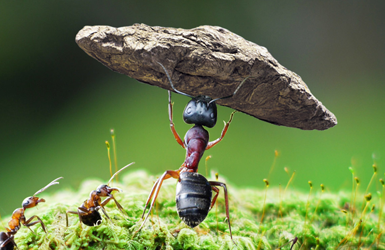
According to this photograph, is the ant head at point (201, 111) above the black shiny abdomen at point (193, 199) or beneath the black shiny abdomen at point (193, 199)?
above

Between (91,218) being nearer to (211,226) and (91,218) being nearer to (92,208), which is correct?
(92,208)

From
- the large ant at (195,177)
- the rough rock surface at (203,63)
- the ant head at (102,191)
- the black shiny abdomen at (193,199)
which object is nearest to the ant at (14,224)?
the ant head at (102,191)

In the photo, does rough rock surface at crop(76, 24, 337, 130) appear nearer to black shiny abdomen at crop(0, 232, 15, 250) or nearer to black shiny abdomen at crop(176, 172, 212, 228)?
black shiny abdomen at crop(176, 172, 212, 228)

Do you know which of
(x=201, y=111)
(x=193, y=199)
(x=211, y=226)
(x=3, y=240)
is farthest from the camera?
(x=211, y=226)

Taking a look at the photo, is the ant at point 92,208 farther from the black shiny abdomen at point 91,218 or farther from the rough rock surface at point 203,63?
the rough rock surface at point 203,63

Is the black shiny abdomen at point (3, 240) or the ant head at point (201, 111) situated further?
the ant head at point (201, 111)

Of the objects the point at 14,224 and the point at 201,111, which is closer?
the point at 14,224

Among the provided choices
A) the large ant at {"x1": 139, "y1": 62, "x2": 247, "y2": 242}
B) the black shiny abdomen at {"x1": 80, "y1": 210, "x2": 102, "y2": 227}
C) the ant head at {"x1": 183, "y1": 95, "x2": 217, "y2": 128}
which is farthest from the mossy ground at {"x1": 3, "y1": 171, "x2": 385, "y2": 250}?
the ant head at {"x1": 183, "y1": 95, "x2": 217, "y2": 128}

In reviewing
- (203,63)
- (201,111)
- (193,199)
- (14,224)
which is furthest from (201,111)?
(14,224)
